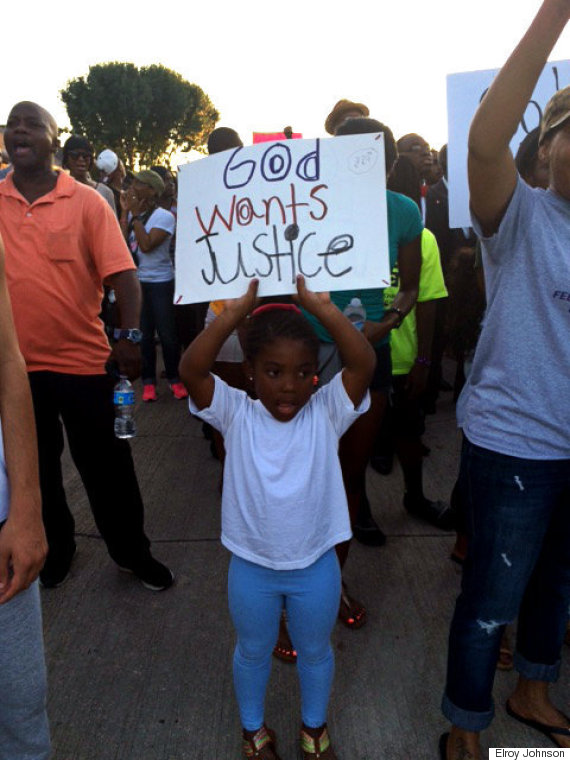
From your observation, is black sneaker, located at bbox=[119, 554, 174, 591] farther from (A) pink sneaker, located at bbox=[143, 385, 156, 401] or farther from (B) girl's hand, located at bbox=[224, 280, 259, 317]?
(A) pink sneaker, located at bbox=[143, 385, 156, 401]

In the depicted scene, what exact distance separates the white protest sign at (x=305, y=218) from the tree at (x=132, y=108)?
144 feet

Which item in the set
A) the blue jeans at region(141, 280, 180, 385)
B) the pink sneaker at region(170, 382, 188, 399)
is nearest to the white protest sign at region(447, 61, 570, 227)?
the blue jeans at region(141, 280, 180, 385)

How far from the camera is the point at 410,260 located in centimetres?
246

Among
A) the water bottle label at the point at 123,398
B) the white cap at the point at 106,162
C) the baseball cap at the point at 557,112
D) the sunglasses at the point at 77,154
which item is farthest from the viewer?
the white cap at the point at 106,162

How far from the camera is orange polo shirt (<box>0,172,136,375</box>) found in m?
2.37

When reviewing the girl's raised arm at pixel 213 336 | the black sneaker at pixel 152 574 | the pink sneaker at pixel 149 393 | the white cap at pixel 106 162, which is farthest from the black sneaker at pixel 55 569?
the white cap at pixel 106 162

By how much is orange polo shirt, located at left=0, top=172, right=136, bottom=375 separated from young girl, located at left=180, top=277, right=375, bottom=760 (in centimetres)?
101

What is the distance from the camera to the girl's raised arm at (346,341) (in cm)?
159

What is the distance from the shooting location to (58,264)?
241cm

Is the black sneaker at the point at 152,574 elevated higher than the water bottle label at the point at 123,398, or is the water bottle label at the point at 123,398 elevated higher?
the water bottle label at the point at 123,398

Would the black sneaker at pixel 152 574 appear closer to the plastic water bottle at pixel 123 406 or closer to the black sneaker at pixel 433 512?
the plastic water bottle at pixel 123 406

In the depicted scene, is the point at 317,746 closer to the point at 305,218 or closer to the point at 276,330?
the point at 276,330

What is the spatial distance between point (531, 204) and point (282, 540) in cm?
106

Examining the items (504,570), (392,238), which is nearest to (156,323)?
(392,238)
